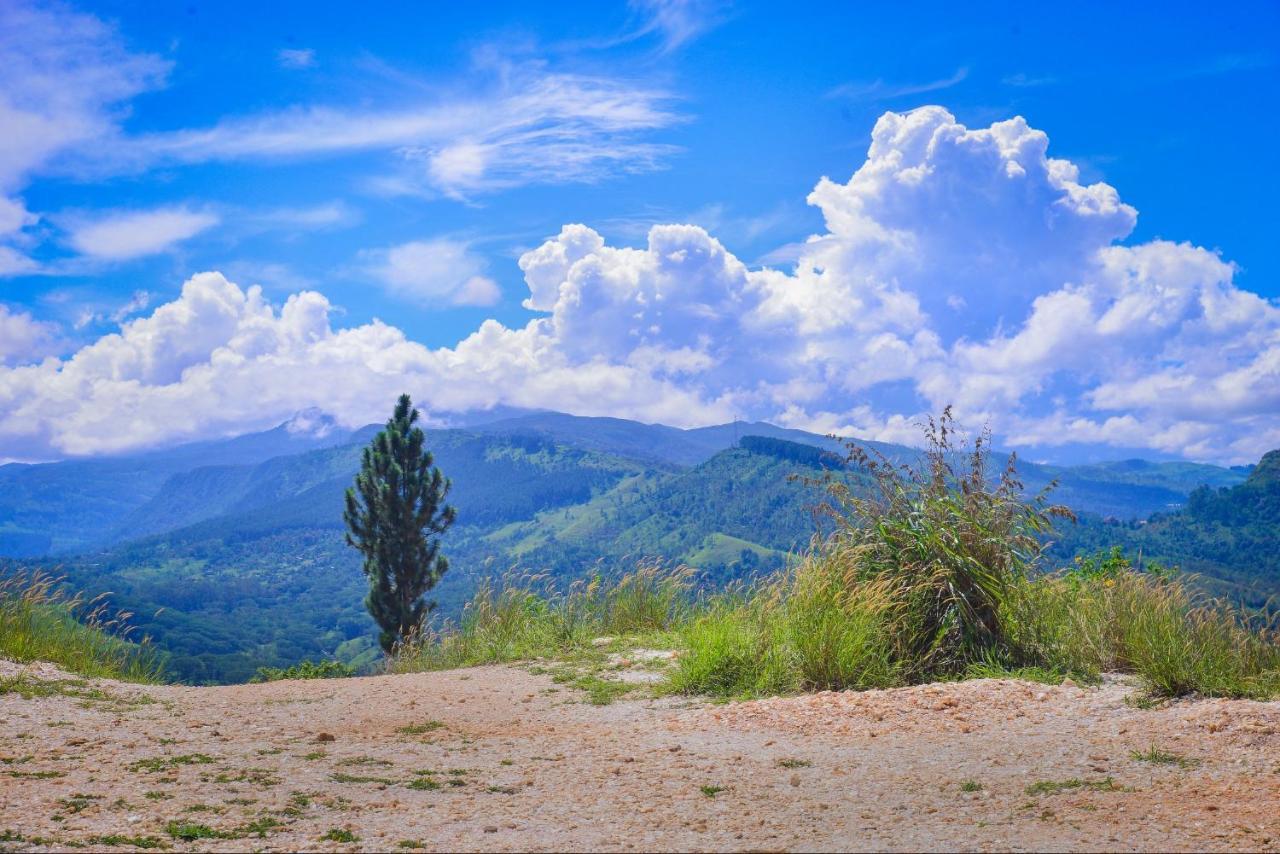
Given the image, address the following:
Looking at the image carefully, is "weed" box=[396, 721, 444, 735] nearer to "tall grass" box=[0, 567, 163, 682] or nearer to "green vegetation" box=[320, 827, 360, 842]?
"green vegetation" box=[320, 827, 360, 842]

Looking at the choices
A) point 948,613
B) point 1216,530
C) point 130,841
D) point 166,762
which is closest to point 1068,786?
point 948,613

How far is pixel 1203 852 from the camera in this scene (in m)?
4.52

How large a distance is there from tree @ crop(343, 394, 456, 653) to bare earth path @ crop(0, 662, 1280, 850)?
1901cm

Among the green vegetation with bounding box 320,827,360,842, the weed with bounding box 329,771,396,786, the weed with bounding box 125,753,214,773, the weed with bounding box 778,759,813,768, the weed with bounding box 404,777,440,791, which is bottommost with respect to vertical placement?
the weed with bounding box 778,759,813,768

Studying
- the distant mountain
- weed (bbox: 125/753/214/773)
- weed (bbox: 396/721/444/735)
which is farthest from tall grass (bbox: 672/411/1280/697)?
the distant mountain

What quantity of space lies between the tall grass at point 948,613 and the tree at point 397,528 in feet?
63.7

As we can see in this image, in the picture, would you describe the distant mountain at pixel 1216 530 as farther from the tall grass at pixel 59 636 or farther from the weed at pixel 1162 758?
the weed at pixel 1162 758

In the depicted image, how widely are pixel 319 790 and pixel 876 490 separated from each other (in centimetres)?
728

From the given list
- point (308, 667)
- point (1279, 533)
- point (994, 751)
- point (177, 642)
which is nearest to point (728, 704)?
point (994, 751)

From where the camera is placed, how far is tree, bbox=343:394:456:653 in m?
28.3

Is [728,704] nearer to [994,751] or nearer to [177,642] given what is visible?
[994,751]

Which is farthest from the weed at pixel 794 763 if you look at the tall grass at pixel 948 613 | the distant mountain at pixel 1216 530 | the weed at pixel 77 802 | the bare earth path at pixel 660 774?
the distant mountain at pixel 1216 530

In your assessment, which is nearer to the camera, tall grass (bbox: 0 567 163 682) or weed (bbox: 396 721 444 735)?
weed (bbox: 396 721 444 735)

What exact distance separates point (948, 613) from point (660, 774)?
14.7 ft
